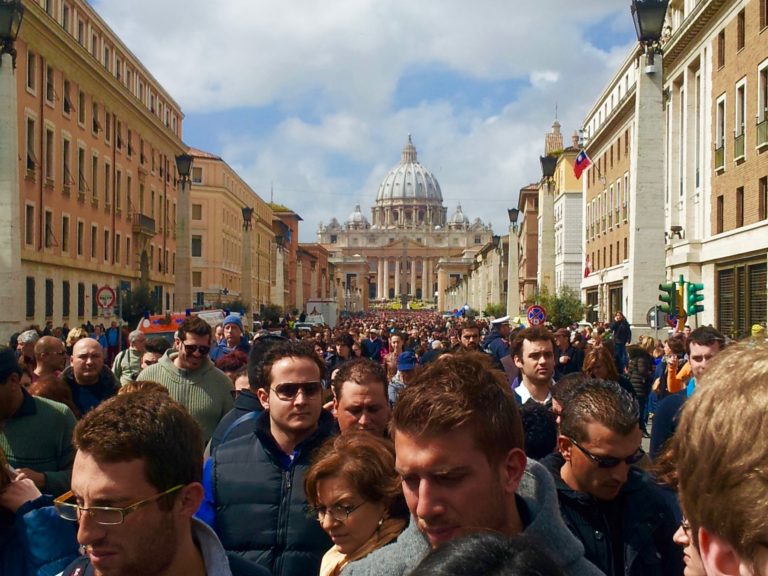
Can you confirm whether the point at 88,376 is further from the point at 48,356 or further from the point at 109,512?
the point at 109,512

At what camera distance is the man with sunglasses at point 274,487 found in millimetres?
4070

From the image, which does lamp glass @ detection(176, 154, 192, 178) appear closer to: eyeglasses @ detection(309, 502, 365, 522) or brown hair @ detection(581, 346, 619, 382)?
brown hair @ detection(581, 346, 619, 382)

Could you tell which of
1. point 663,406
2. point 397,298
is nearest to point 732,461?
point 663,406

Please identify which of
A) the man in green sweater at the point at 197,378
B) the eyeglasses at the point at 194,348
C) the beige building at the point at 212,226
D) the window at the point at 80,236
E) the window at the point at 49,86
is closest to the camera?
the man in green sweater at the point at 197,378

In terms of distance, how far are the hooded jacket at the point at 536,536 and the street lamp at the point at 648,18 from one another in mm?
12169

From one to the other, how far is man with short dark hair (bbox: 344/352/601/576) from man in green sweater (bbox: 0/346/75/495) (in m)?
2.74

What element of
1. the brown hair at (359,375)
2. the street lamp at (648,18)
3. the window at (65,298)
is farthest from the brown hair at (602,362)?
the window at (65,298)

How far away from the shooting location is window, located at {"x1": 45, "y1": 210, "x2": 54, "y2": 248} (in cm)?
3641

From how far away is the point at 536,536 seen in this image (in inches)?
92.8

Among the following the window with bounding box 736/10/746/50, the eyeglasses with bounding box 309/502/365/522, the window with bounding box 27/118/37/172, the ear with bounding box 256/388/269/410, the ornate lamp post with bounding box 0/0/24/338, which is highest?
the window with bounding box 736/10/746/50

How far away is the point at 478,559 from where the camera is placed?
157 centimetres

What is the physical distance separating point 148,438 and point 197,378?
181 inches

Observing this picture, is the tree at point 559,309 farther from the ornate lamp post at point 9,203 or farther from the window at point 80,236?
the ornate lamp post at point 9,203

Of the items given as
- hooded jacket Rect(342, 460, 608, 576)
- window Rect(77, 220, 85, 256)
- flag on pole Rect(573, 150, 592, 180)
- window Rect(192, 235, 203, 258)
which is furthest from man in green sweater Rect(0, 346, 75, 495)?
window Rect(192, 235, 203, 258)
